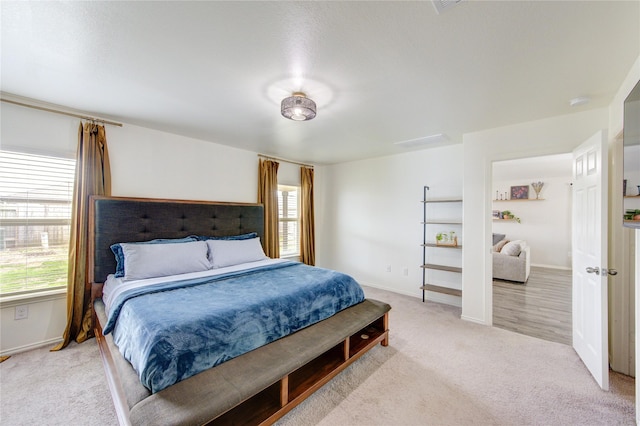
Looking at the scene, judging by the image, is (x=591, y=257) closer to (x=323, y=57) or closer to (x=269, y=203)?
(x=323, y=57)

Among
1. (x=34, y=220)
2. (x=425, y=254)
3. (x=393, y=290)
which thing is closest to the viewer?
(x=34, y=220)

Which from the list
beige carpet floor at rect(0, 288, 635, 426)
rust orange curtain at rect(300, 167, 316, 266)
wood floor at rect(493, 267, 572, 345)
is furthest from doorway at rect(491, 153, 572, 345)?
rust orange curtain at rect(300, 167, 316, 266)

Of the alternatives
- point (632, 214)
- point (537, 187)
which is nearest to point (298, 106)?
point (632, 214)

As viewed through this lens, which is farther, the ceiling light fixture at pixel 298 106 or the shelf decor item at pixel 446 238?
the shelf decor item at pixel 446 238

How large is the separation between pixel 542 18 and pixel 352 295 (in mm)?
2444

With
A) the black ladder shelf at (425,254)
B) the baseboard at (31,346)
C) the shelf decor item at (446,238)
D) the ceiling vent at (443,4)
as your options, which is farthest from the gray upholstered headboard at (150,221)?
the ceiling vent at (443,4)

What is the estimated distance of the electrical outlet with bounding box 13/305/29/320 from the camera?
2434 millimetres

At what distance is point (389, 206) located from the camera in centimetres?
458

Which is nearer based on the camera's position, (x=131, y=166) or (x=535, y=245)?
(x=131, y=166)

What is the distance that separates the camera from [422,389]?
1.96 m

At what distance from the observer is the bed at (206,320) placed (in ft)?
4.62

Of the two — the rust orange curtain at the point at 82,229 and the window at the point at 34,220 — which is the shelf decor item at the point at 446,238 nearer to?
the rust orange curtain at the point at 82,229

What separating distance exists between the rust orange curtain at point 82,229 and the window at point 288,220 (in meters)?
2.68

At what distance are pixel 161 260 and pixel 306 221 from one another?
110 inches
